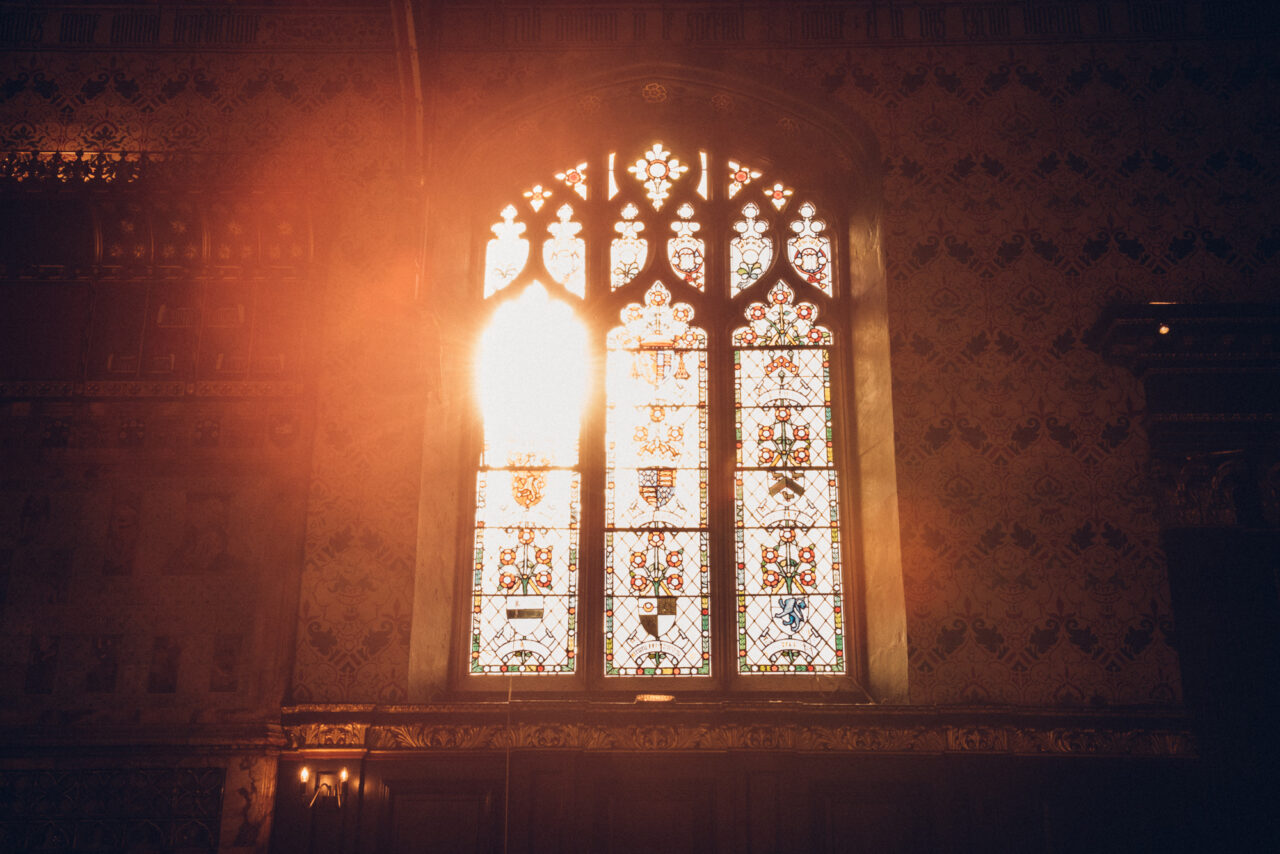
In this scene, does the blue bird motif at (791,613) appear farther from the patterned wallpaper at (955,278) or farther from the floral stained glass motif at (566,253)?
the floral stained glass motif at (566,253)

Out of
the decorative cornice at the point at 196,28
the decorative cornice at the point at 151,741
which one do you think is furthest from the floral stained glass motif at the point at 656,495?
the decorative cornice at the point at 196,28

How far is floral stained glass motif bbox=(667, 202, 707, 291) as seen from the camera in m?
6.34

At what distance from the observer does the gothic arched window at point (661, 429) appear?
5.72 m

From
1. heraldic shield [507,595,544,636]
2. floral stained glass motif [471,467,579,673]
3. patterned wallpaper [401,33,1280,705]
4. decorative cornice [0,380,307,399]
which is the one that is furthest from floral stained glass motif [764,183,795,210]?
decorative cornice [0,380,307,399]

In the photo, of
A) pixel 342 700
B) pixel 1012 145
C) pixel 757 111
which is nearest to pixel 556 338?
pixel 757 111

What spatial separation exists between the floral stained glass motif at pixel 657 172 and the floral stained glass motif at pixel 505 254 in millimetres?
761

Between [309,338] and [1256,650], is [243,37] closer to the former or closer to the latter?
[309,338]

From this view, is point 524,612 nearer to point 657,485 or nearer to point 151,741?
point 657,485

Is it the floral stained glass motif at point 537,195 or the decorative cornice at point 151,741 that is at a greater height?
the floral stained glass motif at point 537,195

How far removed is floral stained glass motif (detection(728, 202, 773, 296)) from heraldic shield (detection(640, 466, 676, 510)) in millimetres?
1132

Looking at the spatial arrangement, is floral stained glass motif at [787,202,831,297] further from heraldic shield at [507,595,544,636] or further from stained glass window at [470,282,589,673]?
heraldic shield at [507,595,544,636]

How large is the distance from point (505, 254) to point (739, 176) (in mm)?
1450

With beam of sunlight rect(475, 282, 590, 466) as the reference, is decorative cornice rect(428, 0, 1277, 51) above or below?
above

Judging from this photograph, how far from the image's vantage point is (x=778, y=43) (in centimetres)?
620
